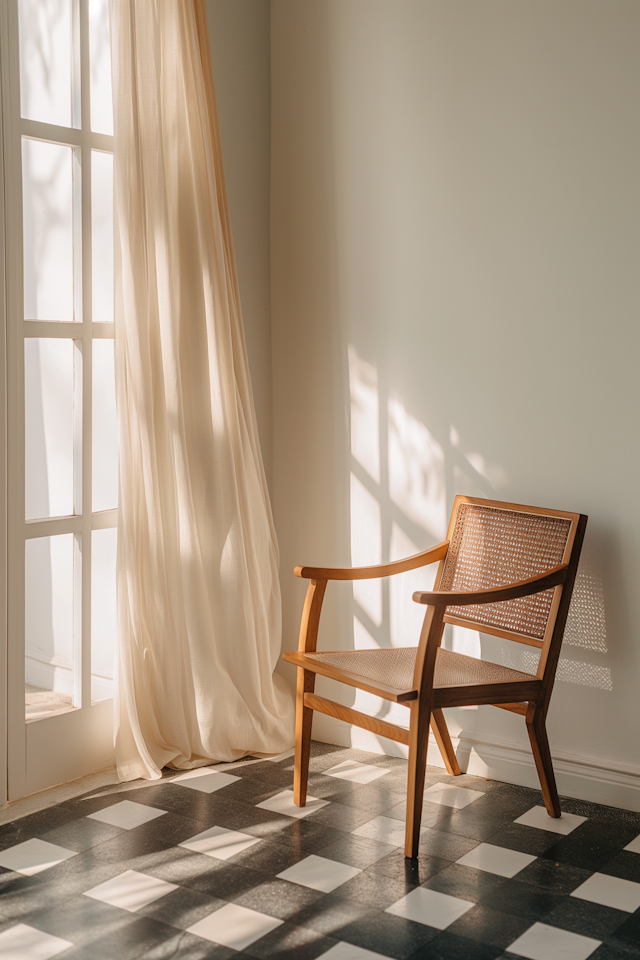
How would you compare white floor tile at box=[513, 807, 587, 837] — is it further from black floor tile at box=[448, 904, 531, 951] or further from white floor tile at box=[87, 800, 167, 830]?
white floor tile at box=[87, 800, 167, 830]

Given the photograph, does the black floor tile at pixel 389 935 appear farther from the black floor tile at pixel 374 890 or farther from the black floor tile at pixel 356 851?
the black floor tile at pixel 356 851

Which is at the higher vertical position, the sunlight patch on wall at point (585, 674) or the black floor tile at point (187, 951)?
the sunlight patch on wall at point (585, 674)

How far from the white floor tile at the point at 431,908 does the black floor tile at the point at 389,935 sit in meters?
0.02

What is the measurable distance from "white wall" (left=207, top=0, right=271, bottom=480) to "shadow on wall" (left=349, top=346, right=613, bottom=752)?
352 millimetres

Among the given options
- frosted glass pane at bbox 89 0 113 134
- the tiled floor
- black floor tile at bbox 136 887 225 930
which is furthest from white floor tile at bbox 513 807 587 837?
frosted glass pane at bbox 89 0 113 134

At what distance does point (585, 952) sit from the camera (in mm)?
1830

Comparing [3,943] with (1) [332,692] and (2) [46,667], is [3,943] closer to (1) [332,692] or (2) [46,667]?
(2) [46,667]

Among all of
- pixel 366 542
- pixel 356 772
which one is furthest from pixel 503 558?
pixel 356 772

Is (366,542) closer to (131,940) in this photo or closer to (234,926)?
(234,926)

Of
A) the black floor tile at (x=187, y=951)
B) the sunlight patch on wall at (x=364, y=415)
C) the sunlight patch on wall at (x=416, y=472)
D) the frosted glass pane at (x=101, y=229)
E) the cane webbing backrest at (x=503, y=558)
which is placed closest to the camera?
the black floor tile at (x=187, y=951)

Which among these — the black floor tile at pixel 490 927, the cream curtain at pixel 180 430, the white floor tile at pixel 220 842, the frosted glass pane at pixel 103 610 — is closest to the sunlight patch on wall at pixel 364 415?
the cream curtain at pixel 180 430

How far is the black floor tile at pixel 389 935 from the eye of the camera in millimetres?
1834

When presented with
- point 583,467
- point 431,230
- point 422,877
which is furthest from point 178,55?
point 422,877

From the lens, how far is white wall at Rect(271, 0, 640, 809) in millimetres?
2512
